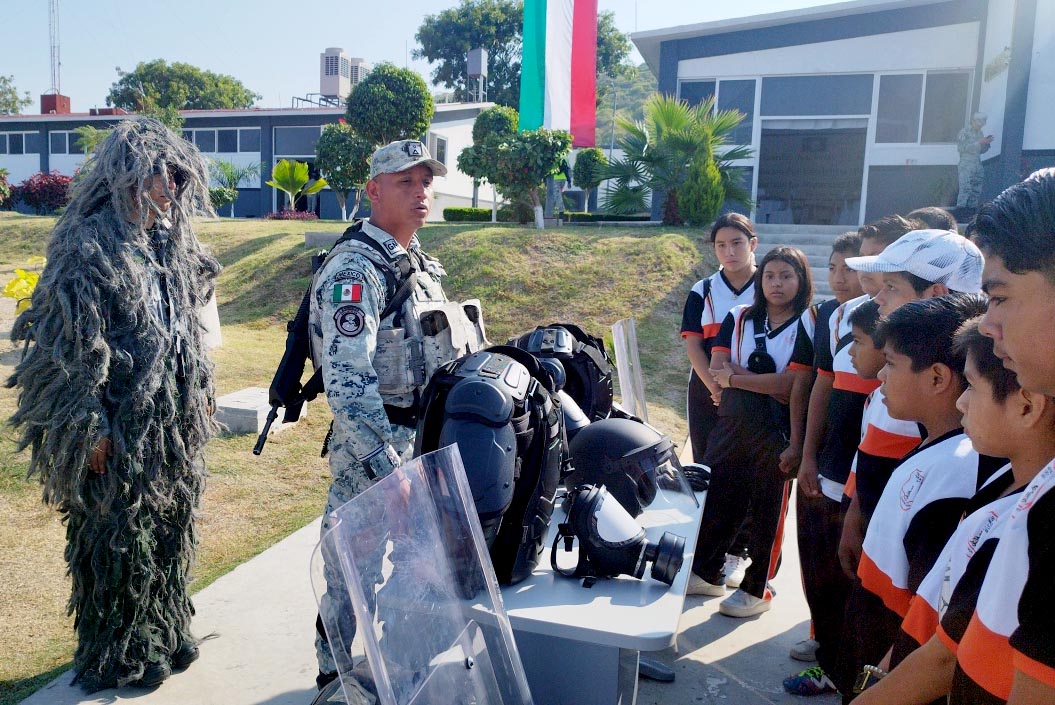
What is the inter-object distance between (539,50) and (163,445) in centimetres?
1512

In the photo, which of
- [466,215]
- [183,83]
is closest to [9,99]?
[183,83]

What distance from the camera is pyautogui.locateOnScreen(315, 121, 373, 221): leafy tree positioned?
56.0 feet

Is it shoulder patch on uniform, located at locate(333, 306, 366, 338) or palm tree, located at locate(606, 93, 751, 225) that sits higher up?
palm tree, located at locate(606, 93, 751, 225)

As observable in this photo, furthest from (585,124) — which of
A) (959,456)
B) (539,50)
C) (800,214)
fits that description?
(959,456)

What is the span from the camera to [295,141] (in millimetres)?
26859

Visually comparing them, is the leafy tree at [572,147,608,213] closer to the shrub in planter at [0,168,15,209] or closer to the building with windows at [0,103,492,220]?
the building with windows at [0,103,492,220]

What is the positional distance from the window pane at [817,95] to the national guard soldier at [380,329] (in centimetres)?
1508

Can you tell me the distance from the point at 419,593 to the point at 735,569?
304cm

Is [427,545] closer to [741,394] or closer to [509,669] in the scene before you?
[509,669]

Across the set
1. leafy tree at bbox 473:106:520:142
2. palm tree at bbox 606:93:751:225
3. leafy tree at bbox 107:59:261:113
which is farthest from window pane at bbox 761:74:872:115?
leafy tree at bbox 107:59:261:113

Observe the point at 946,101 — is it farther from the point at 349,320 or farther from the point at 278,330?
the point at 349,320

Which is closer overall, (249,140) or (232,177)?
(232,177)

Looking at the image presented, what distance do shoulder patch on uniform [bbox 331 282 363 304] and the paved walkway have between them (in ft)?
4.93

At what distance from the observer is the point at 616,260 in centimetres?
1140
